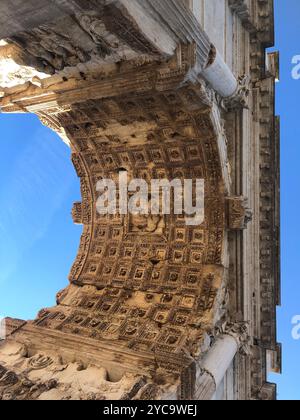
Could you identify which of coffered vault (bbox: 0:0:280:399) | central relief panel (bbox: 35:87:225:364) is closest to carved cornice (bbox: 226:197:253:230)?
coffered vault (bbox: 0:0:280:399)

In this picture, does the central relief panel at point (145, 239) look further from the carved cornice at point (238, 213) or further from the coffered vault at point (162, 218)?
the carved cornice at point (238, 213)

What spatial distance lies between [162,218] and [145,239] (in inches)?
36.0

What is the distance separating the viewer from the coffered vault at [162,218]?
28.3 ft

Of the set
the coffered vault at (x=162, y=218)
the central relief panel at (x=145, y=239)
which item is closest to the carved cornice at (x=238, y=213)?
the coffered vault at (x=162, y=218)

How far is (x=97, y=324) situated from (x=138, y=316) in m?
1.21

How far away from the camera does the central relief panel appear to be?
10.5 metres

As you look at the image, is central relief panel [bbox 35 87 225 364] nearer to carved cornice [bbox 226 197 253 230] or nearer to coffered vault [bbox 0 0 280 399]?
coffered vault [bbox 0 0 280 399]

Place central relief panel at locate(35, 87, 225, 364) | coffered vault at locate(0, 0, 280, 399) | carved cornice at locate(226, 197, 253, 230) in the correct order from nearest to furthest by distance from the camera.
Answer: coffered vault at locate(0, 0, 280, 399)
central relief panel at locate(35, 87, 225, 364)
carved cornice at locate(226, 197, 253, 230)

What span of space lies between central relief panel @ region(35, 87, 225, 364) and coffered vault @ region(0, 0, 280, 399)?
41 mm

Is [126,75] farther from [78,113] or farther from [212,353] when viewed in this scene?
[212,353]

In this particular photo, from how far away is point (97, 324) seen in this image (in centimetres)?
1132

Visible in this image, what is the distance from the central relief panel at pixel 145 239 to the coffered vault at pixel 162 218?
41 millimetres

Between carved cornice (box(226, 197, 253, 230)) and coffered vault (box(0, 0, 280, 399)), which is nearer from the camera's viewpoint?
coffered vault (box(0, 0, 280, 399))

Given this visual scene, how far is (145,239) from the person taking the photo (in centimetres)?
1295
